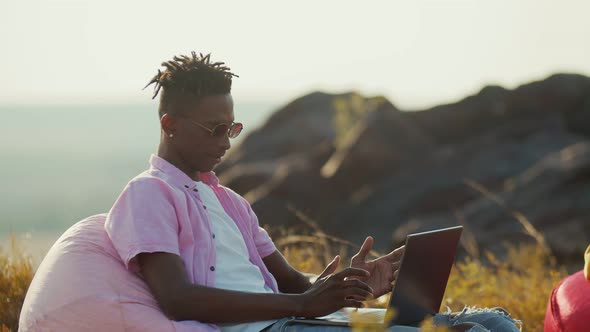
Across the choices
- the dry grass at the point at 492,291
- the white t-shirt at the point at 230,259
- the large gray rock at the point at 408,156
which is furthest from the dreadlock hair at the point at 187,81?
the large gray rock at the point at 408,156

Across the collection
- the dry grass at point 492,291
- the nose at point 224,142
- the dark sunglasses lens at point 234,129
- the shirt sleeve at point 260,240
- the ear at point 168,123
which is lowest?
the dry grass at point 492,291

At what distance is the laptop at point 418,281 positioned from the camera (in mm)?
3738

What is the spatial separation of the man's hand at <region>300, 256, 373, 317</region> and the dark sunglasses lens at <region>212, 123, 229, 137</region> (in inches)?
30.3

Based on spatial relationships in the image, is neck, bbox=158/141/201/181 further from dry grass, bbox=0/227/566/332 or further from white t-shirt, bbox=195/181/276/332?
dry grass, bbox=0/227/566/332

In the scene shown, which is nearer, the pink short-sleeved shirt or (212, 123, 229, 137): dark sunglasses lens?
the pink short-sleeved shirt

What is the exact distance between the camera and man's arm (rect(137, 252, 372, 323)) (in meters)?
3.64

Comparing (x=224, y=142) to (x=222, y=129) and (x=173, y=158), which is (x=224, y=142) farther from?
(x=173, y=158)

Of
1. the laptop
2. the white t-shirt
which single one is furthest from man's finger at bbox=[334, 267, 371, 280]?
the white t-shirt

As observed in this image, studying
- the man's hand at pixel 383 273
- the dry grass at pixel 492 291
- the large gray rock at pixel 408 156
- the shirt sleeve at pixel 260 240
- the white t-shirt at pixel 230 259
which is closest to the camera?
the white t-shirt at pixel 230 259

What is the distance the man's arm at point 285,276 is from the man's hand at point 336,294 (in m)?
0.83

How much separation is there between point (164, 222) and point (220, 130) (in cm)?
51

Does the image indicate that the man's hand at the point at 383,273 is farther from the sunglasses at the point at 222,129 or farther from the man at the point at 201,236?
the sunglasses at the point at 222,129

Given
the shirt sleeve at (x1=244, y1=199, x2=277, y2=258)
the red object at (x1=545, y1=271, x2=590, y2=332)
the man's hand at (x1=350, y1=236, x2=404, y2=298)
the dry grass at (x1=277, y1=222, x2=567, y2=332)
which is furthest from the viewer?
the dry grass at (x1=277, y1=222, x2=567, y2=332)

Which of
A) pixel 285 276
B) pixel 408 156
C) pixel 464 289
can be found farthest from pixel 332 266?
pixel 408 156
